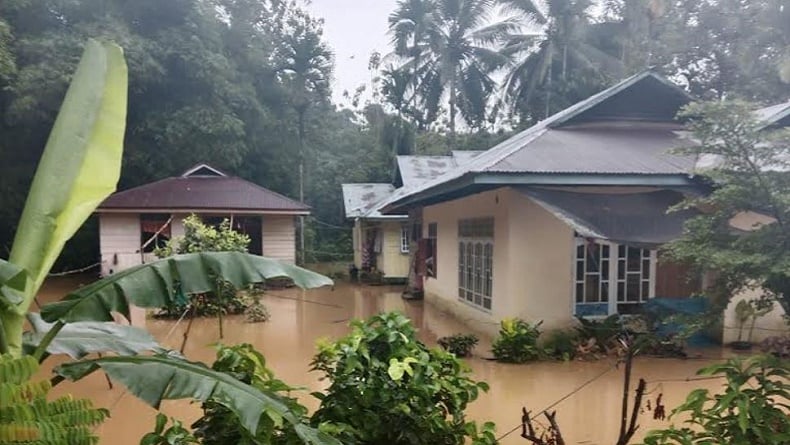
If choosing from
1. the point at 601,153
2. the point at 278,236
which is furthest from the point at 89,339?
the point at 278,236

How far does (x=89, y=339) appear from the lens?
262 cm

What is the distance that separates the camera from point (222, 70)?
19.5 metres

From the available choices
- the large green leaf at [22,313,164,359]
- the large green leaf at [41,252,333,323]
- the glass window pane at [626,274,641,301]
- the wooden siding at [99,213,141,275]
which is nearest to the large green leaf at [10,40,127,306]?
the large green leaf at [41,252,333,323]

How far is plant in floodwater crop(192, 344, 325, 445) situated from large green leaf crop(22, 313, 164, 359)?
Result: 0.41 meters

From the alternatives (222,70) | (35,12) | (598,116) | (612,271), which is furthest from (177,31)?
(612,271)

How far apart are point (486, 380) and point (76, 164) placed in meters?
5.96

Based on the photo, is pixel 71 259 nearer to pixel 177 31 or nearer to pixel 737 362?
pixel 177 31

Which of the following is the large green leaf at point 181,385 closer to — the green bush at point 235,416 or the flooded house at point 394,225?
the green bush at point 235,416

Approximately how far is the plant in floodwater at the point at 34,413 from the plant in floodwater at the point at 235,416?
99cm

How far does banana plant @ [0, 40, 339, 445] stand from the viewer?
2.09m

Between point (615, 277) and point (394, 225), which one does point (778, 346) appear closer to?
point (615, 277)

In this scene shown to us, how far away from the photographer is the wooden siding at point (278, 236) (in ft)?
58.7

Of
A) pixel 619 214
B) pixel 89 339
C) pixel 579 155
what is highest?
pixel 579 155

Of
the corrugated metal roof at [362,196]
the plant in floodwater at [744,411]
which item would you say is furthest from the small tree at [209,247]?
the plant in floodwater at [744,411]
